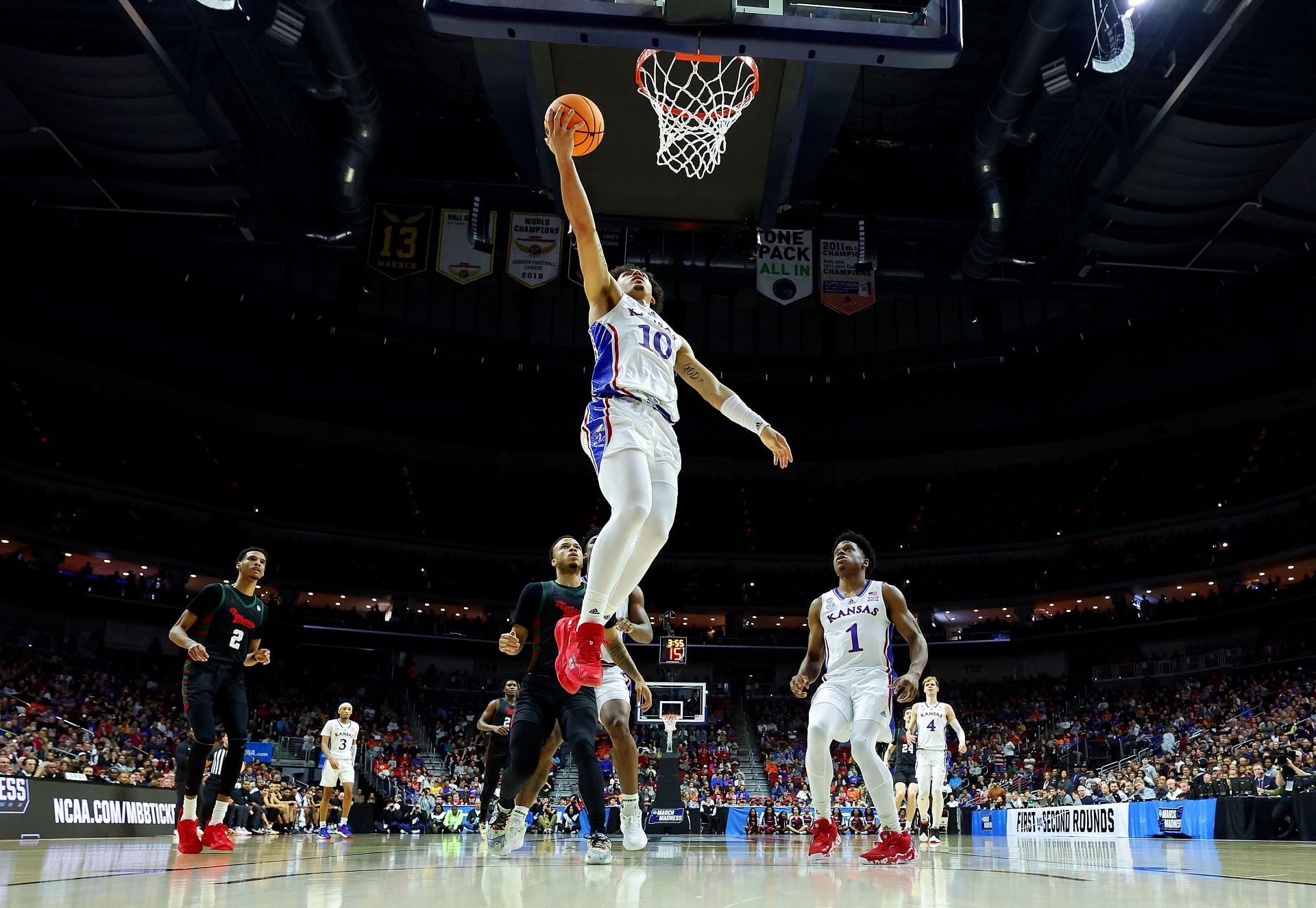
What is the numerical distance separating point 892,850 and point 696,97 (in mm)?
9067

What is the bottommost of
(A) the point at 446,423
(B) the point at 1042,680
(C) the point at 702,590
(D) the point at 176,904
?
(D) the point at 176,904

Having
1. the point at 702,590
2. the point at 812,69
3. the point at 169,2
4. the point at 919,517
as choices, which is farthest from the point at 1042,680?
the point at 169,2

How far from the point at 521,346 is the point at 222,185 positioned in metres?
15.0

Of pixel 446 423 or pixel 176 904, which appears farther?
pixel 446 423

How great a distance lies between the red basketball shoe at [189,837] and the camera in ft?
25.2

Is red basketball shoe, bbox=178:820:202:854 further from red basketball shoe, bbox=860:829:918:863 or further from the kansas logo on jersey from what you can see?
the kansas logo on jersey

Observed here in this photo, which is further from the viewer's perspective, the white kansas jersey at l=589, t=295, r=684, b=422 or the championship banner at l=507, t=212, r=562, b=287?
the championship banner at l=507, t=212, r=562, b=287

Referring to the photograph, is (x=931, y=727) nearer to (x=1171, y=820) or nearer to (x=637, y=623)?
(x=637, y=623)

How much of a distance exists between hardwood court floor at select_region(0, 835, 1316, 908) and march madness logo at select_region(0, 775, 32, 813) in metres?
3.80

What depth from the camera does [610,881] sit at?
473 cm

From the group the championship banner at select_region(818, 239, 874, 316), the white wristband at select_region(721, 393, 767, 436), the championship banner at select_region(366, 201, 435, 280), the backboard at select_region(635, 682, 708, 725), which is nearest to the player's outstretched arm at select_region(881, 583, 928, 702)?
the white wristband at select_region(721, 393, 767, 436)

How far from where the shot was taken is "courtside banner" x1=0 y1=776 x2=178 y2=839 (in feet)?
37.5

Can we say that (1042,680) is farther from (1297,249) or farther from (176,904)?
(176,904)

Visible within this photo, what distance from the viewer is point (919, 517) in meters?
41.0
